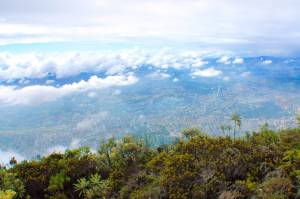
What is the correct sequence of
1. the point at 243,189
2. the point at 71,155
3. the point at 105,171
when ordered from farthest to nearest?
the point at 71,155 < the point at 105,171 < the point at 243,189

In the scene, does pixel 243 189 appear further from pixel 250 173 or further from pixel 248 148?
pixel 248 148

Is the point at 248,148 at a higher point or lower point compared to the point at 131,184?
higher

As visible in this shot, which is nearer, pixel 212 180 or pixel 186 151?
pixel 212 180

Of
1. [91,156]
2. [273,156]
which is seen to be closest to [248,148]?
[273,156]

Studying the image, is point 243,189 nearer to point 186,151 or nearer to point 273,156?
point 273,156

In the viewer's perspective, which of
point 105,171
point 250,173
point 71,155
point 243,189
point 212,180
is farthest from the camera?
point 71,155

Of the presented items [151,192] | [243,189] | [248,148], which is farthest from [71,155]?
[243,189]
